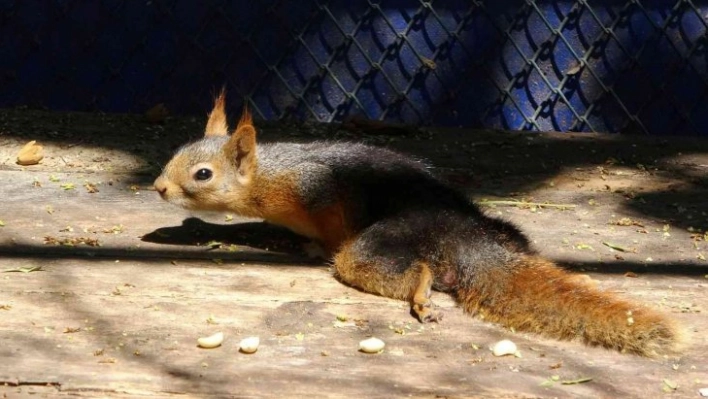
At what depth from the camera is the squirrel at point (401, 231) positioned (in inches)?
136

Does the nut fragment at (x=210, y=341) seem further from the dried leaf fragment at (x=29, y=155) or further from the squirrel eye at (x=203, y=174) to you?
the dried leaf fragment at (x=29, y=155)

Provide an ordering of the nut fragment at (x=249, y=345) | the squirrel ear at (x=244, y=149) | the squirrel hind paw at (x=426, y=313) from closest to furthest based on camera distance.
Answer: the nut fragment at (x=249, y=345) < the squirrel hind paw at (x=426, y=313) < the squirrel ear at (x=244, y=149)

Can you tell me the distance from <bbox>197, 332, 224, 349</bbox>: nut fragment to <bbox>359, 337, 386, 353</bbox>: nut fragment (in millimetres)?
419

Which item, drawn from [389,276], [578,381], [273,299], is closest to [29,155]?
[273,299]

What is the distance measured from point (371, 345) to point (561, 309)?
597 millimetres

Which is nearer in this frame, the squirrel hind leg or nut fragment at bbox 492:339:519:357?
nut fragment at bbox 492:339:519:357

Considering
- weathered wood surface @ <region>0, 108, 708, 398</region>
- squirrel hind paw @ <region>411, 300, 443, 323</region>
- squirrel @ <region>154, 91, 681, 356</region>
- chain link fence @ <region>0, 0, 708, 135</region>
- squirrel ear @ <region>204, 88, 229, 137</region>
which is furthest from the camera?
chain link fence @ <region>0, 0, 708, 135</region>

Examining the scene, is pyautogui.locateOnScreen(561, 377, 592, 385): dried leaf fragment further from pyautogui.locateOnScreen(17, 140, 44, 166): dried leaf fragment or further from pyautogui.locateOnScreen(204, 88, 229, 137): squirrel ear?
pyautogui.locateOnScreen(17, 140, 44, 166): dried leaf fragment

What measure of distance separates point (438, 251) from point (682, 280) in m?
0.94

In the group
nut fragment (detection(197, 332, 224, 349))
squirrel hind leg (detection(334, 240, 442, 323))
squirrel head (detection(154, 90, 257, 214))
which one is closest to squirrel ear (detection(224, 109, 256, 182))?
squirrel head (detection(154, 90, 257, 214))

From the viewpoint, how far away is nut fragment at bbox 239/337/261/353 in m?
3.32

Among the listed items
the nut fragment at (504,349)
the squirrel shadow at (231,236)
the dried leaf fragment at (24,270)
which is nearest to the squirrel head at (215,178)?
the squirrel shadow at (231,236)

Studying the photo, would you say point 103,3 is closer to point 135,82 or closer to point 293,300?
point 135,82

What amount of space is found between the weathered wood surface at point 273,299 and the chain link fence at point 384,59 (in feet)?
2.98
